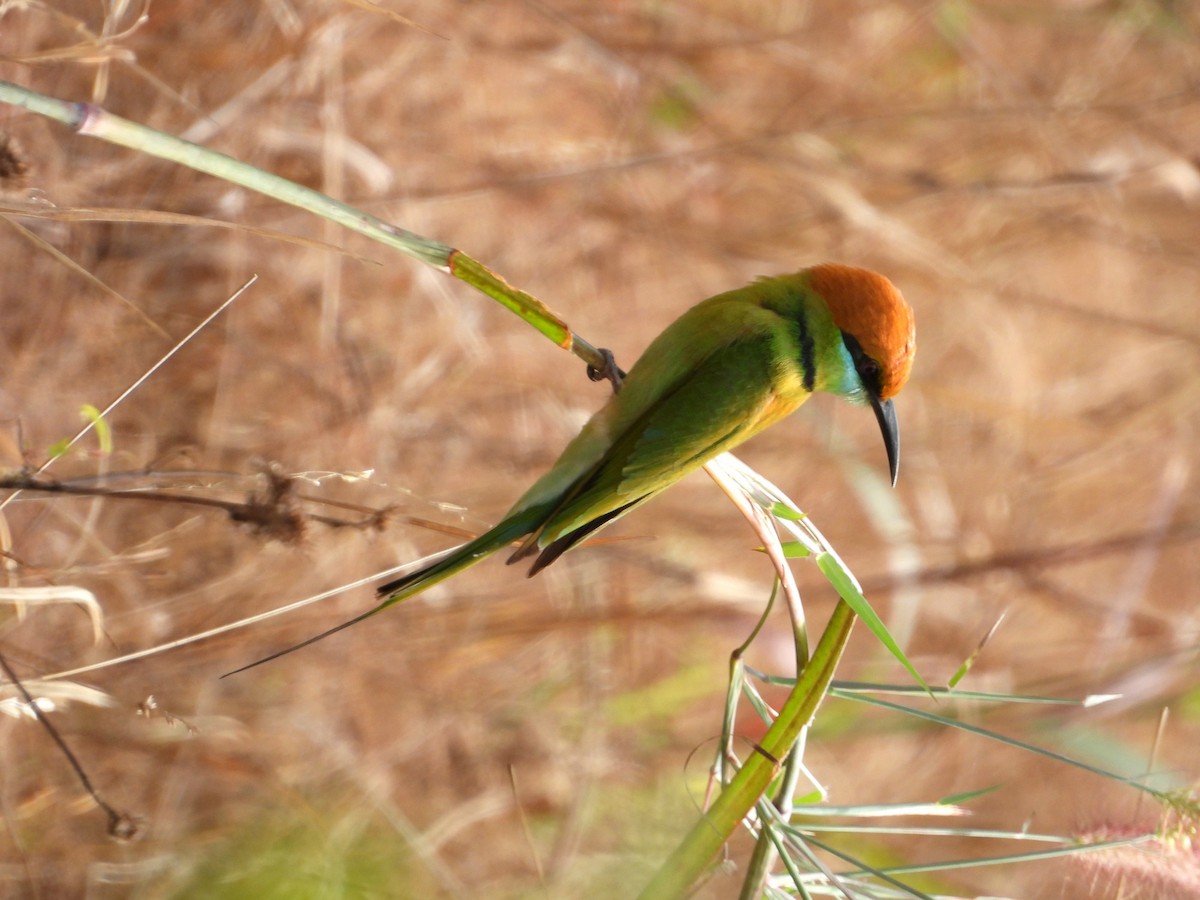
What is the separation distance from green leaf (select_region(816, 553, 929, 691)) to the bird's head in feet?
1.64

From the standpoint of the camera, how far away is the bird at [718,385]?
162 centimetres

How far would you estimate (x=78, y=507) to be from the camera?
2.42 m

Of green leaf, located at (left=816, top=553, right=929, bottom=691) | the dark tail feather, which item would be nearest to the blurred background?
the dark tail feather

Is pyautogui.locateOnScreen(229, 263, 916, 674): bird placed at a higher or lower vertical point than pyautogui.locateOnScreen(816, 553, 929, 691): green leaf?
higher

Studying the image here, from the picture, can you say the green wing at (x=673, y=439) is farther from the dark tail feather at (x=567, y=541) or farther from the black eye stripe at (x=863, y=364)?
the black eye stripe at (x=863, y=364)

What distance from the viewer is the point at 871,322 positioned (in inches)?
67.1

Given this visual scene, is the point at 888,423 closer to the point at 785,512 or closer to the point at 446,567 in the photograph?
the point at 785,512

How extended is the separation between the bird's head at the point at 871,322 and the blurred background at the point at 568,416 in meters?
0.90

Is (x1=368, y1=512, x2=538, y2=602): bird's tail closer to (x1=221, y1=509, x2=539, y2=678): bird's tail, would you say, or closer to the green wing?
(x1=221, y1=509, x2=539, y2=678): bird's tail

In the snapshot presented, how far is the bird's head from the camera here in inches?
67.0

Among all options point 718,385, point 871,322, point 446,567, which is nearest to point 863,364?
point 871,322

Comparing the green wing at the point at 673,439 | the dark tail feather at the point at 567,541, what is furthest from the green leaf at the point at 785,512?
the dark tail feather at the point at 567,541

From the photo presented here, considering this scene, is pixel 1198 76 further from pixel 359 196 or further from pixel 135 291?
pixel 135 291

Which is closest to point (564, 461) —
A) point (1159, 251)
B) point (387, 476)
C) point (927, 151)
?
point (387, 476)
